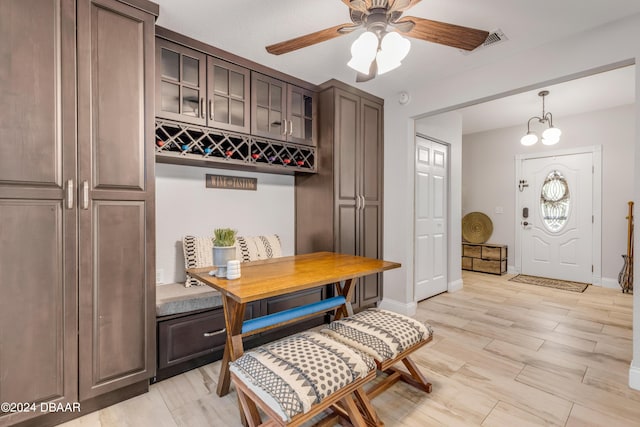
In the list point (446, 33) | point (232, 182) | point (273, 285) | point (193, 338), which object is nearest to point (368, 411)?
point (273, 285)

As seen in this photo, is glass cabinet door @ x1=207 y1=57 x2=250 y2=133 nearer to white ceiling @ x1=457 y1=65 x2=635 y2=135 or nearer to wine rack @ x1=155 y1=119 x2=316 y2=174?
wine rack @ x1=155 y1=119 x2=316 y2=174

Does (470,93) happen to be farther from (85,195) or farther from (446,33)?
(85,195)

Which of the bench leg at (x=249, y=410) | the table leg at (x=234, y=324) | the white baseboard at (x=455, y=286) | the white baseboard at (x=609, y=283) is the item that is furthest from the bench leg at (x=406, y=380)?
the white baseboard at (x=609, y=283)

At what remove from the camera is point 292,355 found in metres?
1.42

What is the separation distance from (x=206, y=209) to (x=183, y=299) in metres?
0.93

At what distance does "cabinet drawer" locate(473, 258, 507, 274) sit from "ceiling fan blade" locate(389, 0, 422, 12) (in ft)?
16.6

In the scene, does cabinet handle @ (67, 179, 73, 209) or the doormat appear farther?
the doormat

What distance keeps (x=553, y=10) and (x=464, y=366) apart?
264 cm

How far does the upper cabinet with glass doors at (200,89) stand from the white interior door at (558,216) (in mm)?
5205

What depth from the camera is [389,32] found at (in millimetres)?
1562

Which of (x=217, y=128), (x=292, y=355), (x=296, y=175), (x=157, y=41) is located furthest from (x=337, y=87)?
(x=292, y=355)

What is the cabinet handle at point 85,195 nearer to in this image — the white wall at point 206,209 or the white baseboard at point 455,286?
the white wall at point 206,209

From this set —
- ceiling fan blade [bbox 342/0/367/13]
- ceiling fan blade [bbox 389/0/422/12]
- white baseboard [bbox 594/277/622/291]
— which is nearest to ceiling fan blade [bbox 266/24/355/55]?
ceiling fan blade [bbox 342/0/367/13]

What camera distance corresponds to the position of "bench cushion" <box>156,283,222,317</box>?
6.76 ft
